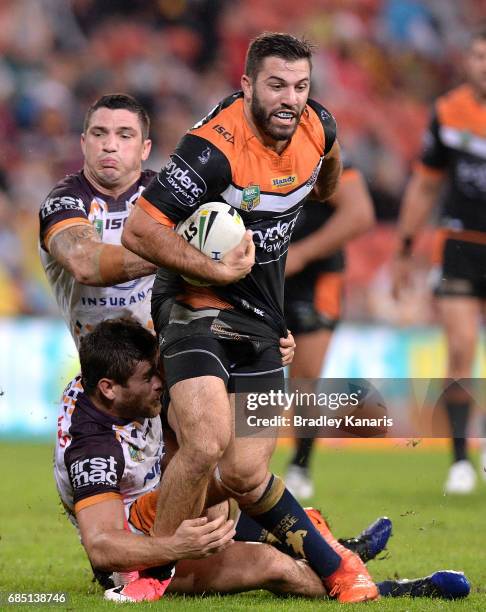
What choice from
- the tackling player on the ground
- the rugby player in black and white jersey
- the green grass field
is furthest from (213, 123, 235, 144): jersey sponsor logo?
the green grass field

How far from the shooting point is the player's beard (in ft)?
16.6

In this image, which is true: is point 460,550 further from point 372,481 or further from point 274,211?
point 372,481

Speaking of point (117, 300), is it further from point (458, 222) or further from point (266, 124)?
point (458, 222)

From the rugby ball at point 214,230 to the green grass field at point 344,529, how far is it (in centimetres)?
144

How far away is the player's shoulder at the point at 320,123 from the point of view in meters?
5.43

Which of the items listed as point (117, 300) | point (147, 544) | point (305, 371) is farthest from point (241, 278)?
point (305, 371)

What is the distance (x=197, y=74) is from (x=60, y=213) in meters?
10.6

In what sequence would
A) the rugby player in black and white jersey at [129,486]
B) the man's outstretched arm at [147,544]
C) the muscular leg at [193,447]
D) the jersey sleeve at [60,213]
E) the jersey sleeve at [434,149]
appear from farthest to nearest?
the jersey sleeve at [434,149]
the jersey sleeve at [60,213]
the rugby player in black and white jersey at [129,486]
the muscular leg at [193,447]
the man's outstretched arm at [147,544]

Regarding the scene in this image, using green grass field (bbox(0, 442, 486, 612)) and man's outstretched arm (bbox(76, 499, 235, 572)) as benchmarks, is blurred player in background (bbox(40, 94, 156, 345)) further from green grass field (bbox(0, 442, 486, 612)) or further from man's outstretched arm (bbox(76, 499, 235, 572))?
man's outstretched arm (bbox(76, 499, 235, 572))

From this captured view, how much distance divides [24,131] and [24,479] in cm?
665

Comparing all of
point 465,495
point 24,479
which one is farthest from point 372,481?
point 24,479

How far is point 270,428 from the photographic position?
5.14 metres

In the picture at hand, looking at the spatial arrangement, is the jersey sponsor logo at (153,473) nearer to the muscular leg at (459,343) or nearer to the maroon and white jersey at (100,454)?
the maroon and white jersey at (100,454)

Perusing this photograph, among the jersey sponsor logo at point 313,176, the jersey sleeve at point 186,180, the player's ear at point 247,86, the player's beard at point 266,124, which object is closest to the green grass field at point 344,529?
the jersey sleeve at point 186,180
